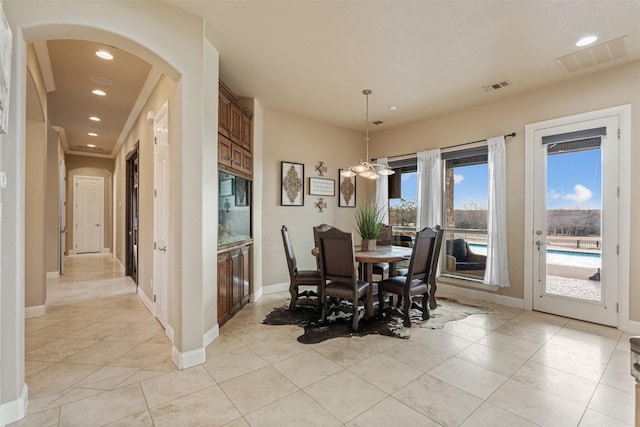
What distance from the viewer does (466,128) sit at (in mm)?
4691

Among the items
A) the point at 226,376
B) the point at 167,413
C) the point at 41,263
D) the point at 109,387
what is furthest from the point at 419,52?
the point at 41,263

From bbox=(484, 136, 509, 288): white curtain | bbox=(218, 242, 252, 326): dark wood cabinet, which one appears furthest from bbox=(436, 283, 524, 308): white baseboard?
bbox=(218, 242, 252, 326): dark wood cabinet

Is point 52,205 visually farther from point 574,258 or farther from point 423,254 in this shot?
point 574,258

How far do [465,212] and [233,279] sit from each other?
143 inches

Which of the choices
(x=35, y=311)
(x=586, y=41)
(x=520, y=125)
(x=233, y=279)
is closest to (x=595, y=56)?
(x=586, y=41)

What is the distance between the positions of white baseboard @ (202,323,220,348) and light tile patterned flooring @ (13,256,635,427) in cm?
7

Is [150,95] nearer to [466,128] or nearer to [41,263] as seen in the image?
[41,263]

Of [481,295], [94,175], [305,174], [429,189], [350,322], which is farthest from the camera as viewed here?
[94,175]

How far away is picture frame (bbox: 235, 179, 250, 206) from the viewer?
157 inches

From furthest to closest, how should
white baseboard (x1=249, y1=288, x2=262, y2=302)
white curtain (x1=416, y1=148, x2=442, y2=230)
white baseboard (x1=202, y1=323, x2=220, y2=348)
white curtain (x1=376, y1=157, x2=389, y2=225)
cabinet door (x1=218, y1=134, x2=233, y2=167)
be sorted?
white curtain (x1=376, y1=157, x2=389, y2=225), white curtain (x1=416, y1=148, x2=442, y2=230), white baseboard (x1=249, y1=288, x2=262, y2=302), cabinet door (x1=218, y1=134, x2=233, y2=167), white baseboard (x1=202, y1=323, x2=220, y2=348)

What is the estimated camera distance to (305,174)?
17.3 feet

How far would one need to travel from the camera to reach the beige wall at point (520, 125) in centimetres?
326

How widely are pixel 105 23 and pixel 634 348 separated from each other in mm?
3244

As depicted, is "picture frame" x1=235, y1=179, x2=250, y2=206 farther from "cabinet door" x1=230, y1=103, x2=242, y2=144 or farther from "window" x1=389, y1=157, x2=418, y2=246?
"window" x1=389, y1=157, x2=418, y2=246
